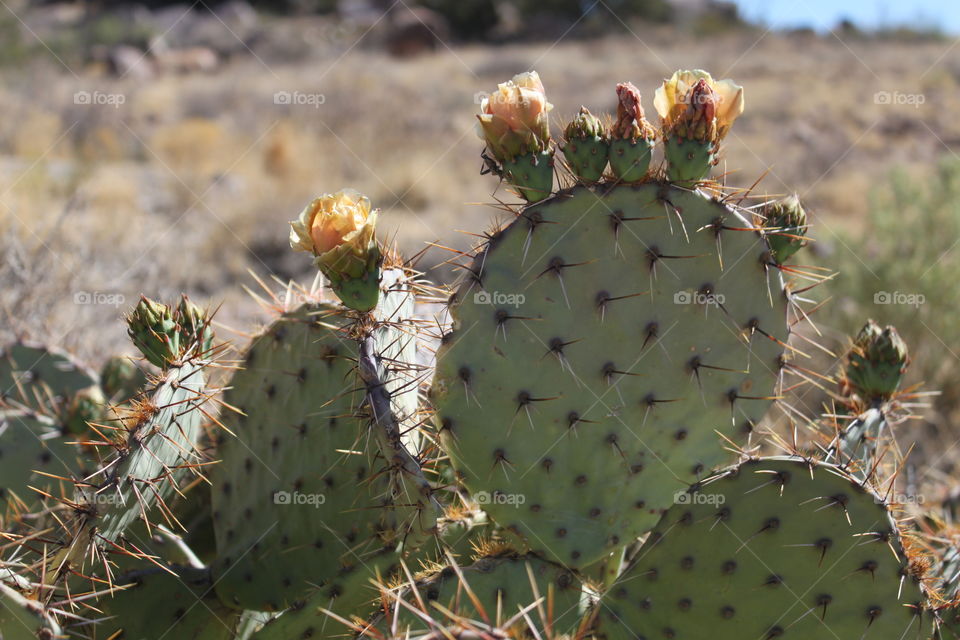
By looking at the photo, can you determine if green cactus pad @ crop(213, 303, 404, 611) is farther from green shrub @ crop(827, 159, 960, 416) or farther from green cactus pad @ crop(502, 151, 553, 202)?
green shrub @ crop(827, 159, 960, 416)

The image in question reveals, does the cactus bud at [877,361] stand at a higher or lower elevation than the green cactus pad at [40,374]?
higher

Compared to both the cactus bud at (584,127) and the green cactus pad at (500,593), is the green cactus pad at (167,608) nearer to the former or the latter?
the green cactus pad at (500,593)

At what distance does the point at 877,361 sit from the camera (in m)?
2.18

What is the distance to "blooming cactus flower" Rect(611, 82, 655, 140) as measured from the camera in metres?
1.57

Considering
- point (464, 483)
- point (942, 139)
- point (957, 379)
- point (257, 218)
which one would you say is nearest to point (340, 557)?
point (464, 483)

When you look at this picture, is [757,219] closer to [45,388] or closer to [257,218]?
[45,388]

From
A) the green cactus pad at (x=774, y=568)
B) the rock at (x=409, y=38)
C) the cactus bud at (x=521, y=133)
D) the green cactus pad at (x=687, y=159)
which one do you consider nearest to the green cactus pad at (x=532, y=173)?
the cactus bud at (x=521, y=133)

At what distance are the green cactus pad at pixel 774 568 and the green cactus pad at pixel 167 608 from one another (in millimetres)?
940

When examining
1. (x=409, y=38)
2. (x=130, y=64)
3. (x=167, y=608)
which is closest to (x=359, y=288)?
(x=167, y=608)

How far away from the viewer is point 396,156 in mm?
13609

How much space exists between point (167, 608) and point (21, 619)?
51 centimetres

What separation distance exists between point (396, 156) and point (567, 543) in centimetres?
1241

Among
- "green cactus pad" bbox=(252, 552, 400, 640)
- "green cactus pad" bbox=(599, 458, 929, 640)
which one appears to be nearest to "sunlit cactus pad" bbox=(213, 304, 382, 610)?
"green cactus pad" bbox=(252, 552, 400, 640)

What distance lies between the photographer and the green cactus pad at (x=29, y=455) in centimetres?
249
